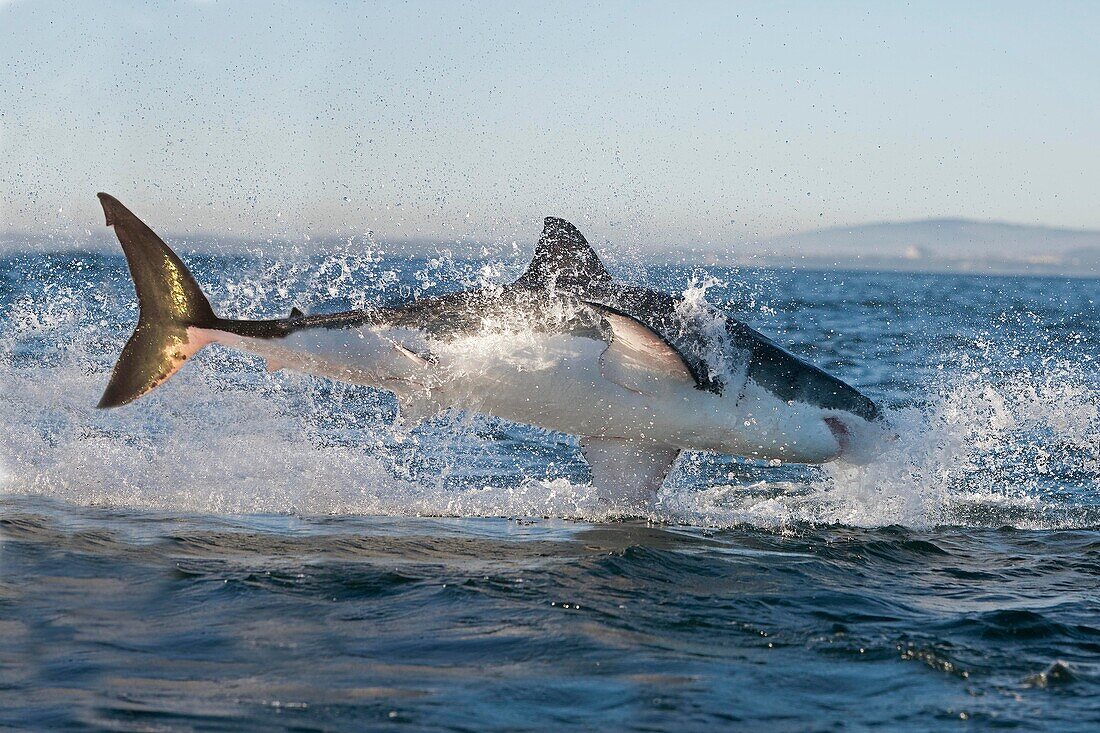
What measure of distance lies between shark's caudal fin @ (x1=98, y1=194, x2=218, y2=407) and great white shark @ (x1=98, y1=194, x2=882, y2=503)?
12 mm

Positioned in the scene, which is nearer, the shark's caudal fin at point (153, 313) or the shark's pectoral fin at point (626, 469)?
the shark's caudal fin at point (153, 313)

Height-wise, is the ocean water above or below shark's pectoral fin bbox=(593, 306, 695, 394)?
below

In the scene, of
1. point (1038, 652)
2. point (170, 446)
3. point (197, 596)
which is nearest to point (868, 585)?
point (1038, 652)

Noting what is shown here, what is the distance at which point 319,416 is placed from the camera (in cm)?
1611

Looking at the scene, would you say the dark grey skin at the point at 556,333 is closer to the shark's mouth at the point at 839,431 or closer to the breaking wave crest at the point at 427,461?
the shark's mouth at the point at 839,431

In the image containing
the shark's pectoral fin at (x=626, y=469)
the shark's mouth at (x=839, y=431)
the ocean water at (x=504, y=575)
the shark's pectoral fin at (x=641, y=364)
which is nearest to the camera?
the ocean water at (x=504, y=575)

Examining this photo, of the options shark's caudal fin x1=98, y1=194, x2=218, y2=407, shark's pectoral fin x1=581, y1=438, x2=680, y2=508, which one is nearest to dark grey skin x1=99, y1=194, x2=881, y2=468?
shark's caudal fin x1=98, y1=194, x2=218, y2=407

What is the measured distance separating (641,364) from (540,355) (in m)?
0.85

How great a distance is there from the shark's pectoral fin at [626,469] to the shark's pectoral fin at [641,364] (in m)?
0.93

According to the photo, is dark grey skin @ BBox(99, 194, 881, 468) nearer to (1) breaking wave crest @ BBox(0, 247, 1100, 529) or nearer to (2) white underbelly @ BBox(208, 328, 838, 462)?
(2) white underbelly @ BBox(208, 328, 838, 462)

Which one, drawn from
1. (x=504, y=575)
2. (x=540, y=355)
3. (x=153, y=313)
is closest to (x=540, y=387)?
(x=540, y=355)

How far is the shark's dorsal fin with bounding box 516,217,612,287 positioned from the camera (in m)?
10.2

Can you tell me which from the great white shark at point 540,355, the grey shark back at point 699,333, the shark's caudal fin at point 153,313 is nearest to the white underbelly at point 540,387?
the great white shark at point 540,355

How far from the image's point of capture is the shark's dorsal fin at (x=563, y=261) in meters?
10.2
